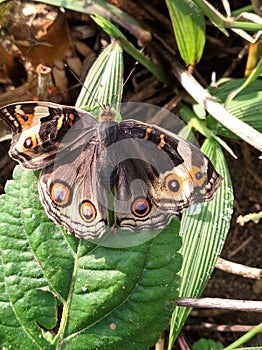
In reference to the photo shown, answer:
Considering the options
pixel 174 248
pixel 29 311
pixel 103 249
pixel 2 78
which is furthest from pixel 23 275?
pixel 2 78

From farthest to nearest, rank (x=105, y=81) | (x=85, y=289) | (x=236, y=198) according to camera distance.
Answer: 1. (x=236, y=198)
2. (x=105, y=81)
3. (x=85, y=289)

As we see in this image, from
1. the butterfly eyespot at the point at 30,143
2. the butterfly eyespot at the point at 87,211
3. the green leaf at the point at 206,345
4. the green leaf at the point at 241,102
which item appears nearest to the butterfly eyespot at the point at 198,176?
the butterfly eyespot at the point at 87,211

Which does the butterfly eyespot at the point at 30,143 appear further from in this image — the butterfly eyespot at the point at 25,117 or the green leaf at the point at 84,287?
the green leaf at the point at 84,287

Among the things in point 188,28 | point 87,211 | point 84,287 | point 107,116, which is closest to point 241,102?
point 188,28

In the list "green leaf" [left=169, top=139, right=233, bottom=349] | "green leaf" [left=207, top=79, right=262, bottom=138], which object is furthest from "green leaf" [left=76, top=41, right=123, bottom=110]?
"green leaf" [left=169, top=139, right=233, bottom=349]

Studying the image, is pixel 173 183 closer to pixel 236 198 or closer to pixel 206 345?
pixel 206 345

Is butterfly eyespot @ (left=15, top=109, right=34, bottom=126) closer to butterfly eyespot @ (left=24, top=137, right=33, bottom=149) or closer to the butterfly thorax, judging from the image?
butterfly eyespot @ (left=24, top=137, right=33, bottom=149)
